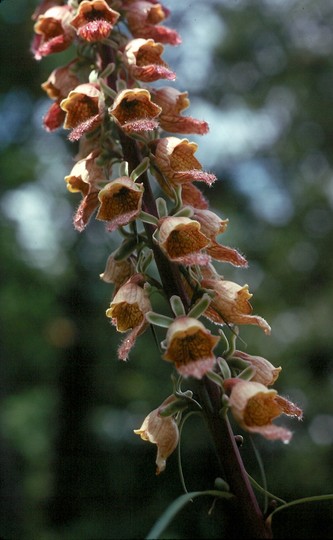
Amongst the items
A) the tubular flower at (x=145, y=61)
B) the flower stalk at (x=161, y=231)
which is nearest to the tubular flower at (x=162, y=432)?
the flower stalk at (x=161, y=231)

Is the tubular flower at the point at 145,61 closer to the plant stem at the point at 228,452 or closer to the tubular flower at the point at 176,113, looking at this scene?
the tubular flower at the point at 176,113

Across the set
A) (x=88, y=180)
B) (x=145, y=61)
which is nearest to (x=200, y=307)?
(x=88, y=180)

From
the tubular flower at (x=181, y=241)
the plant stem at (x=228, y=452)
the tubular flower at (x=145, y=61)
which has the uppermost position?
the tubular flower at (x=145, y=61)

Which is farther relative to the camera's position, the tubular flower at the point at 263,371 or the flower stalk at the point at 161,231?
the tubular flower at the point at 263,371

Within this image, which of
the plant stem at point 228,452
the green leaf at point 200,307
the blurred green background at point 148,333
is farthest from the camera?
the blurred green background at point 148,333

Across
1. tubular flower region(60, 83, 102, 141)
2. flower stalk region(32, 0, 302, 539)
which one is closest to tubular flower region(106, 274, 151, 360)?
flower stalk region(32, 0, 302, 539)

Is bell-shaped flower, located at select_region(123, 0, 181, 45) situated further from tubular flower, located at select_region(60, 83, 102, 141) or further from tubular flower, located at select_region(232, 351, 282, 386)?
tubular flower, located at select_region(232, 351, 282, 386)
